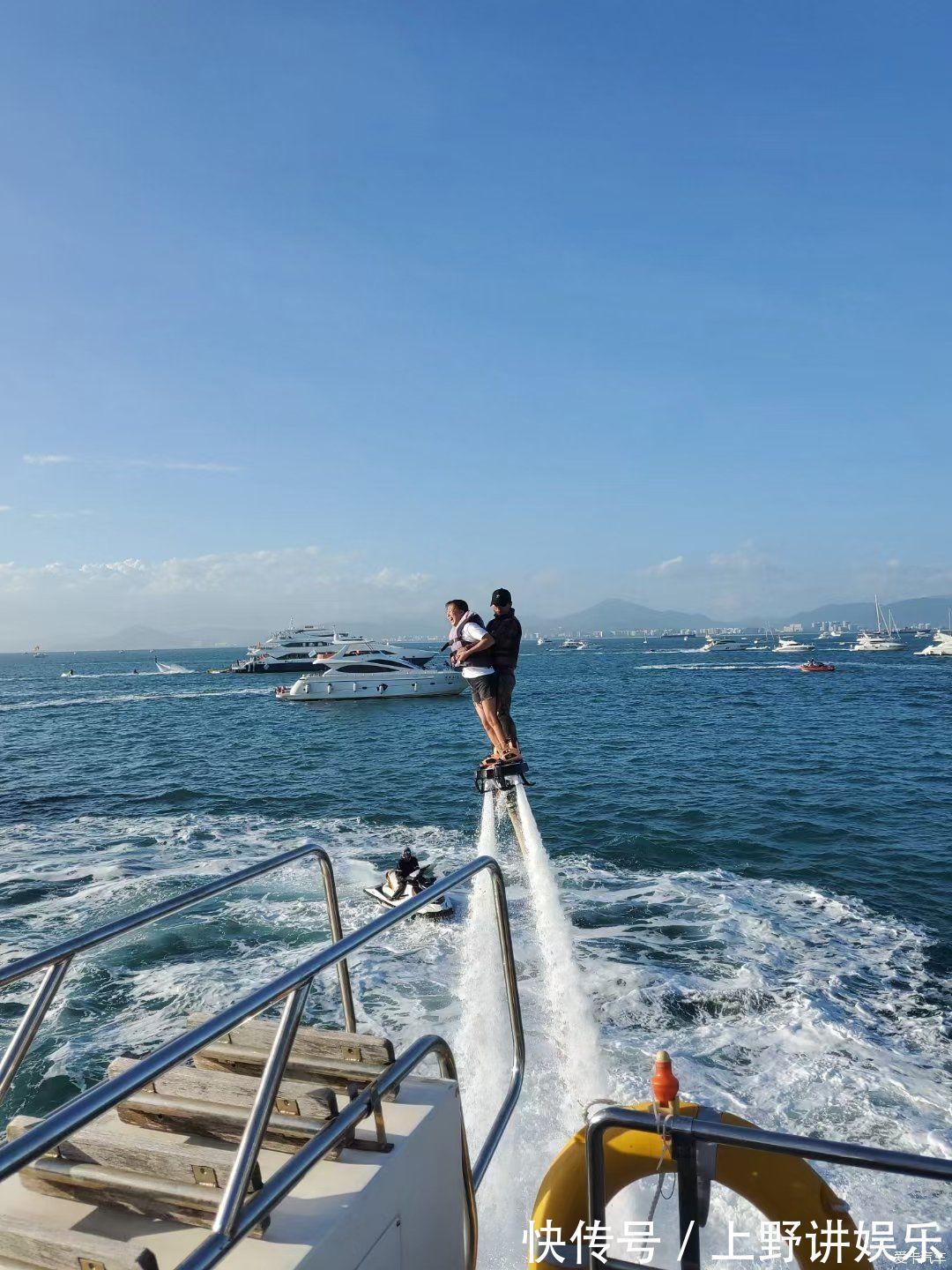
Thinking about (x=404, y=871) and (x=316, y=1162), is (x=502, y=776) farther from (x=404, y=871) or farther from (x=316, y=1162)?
(x=316, y=1162)

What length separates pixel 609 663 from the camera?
135375 millimetres

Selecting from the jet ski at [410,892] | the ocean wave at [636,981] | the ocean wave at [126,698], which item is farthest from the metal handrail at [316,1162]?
the ocean wave at [126,698]

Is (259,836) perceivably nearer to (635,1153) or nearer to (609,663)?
(635,1153)

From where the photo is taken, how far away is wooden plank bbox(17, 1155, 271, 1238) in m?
2.55

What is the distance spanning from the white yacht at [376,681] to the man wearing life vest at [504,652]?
56009 millimetres

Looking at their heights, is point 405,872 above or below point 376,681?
below

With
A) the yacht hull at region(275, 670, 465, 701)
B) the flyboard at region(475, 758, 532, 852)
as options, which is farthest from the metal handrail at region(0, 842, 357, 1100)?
the yacht hull at region(275, 670, 465, 701)

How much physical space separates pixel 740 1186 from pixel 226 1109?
2125 millimetres

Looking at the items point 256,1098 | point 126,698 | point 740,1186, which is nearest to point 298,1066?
point 256,1098

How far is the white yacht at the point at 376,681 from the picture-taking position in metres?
66.6

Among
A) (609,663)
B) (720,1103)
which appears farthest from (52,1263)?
(609,663)

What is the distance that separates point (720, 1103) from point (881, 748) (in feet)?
104

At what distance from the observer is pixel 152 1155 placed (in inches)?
107

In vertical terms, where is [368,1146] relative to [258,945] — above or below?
above
